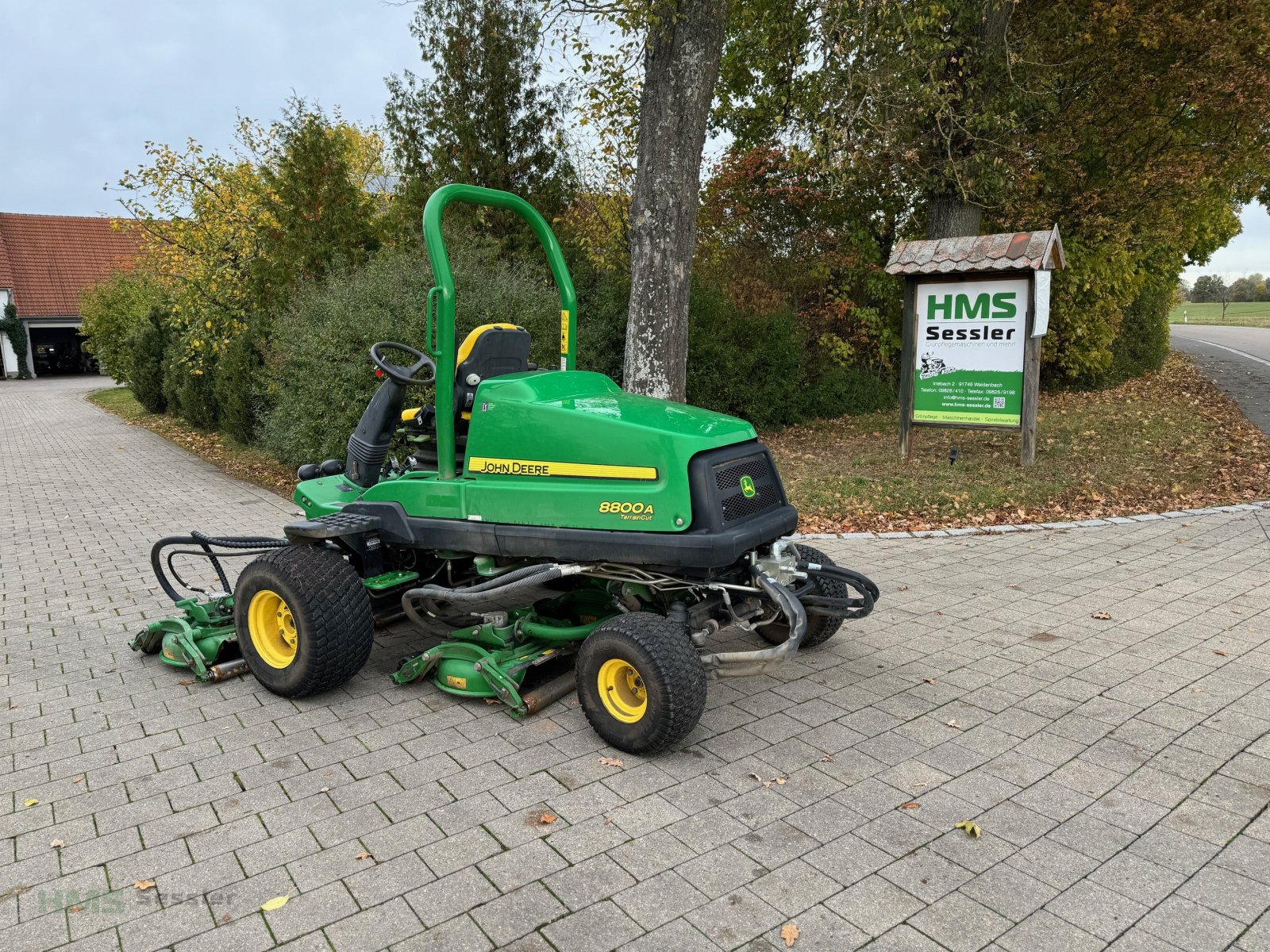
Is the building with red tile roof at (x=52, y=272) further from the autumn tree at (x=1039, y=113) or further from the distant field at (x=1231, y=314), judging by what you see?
the distant field at (x=1231, y=314)

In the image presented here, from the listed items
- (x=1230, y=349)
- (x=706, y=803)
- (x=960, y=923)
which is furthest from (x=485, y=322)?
(x=1230, y=349)

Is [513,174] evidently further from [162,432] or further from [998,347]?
[162,432]

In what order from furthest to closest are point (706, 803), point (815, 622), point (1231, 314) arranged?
point (1231, 314), point (815, 622), point (706, 803)

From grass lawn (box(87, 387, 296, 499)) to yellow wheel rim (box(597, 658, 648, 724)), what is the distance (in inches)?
283

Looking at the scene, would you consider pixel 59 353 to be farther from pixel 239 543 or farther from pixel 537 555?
pixel 537 555

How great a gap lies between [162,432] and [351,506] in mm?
13758

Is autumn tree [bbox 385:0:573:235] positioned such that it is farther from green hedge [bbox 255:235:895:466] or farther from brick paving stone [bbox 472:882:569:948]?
brick paving stone [bbox 472:882:569:948]

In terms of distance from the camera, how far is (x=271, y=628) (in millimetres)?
4309

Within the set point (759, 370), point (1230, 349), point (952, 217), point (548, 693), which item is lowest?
point (548, 693)

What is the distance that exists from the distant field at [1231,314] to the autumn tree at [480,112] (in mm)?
42446

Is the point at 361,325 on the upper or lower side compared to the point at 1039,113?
lower

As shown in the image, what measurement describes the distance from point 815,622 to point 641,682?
1241 millimetres

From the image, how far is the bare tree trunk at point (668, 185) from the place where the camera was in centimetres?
770

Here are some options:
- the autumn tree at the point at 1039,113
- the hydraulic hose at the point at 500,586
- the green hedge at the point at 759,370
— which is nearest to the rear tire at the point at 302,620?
the hydraulic hose at the point at 500,586
